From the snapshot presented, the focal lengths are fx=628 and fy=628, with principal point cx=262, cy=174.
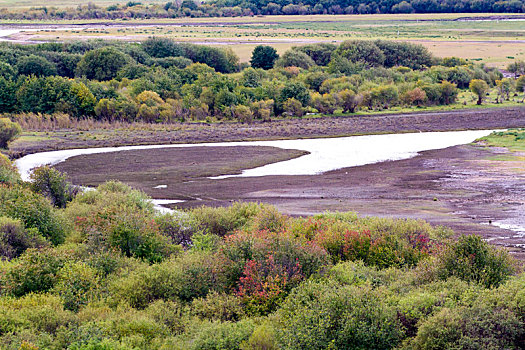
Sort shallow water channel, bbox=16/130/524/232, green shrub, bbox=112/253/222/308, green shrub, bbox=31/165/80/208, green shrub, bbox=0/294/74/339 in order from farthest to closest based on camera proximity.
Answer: shallow water channel, bbox=16/130/524/232, green shrub, bbox=31/165/80/208, green shrub, bbox=112/253/222/308, green shrub, bbox=0/294/74/339

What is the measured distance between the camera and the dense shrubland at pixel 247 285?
1439cm

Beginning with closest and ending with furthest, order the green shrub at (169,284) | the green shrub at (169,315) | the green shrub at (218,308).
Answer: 1. the green shrub at (169,315)
2. the green shrub at (218,308)
3. the green shrub at (169,284)

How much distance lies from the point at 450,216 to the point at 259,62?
6746 cm

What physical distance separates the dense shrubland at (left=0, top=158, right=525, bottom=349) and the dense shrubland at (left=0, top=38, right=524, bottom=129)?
38021 mm

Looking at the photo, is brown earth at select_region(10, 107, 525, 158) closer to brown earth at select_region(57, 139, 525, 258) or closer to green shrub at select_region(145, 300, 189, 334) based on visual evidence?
brown earth at select_region(57, 139, 525, 258)

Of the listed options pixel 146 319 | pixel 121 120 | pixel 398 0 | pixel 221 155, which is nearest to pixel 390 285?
pixel 146 319

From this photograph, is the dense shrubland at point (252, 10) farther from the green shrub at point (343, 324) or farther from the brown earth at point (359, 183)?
the green shrub at point (343, 324)

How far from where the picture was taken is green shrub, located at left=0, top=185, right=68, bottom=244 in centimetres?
2392

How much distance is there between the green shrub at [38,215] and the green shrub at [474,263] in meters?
14.6

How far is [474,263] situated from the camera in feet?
57.2

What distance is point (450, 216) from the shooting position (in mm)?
29062

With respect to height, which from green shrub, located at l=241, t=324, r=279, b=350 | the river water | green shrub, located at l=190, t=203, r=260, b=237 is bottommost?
the river water

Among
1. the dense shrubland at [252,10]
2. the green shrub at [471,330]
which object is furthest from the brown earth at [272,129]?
the dense shrubland at [252,10]

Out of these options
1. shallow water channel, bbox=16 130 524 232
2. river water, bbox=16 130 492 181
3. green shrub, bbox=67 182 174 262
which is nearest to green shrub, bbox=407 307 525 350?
green shrub, bbox=67 182 174 262
